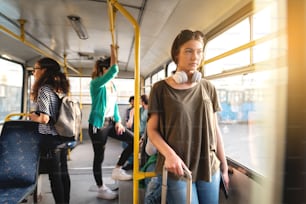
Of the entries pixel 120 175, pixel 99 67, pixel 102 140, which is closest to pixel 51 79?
pixel 99 67

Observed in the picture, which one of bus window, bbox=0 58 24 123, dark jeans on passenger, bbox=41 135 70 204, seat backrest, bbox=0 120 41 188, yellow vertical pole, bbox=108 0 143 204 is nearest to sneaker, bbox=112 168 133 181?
dark jeans on passenger, bbox=41 135 70 204

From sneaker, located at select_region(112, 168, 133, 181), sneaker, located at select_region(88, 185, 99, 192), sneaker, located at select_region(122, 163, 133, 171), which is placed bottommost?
sneaker, located at select_region(88, 185, 99, 192)

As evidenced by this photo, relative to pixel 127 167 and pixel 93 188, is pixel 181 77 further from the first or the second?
pixel 93 188

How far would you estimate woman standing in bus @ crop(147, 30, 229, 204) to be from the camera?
77 cm

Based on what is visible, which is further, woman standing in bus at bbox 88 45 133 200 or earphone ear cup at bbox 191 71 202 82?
woman standing in bus at bbox 88 45 133 200

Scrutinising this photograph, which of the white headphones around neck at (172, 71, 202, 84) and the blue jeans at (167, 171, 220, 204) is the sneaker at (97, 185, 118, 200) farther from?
the white headphones around neck at (172, 71, 202, 84)

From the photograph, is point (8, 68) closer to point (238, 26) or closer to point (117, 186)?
point (117, 186)

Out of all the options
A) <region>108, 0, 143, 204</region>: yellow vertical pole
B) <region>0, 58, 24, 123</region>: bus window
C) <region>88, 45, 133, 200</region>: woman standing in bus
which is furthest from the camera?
<region>0, 58, 24, 123</region>: bus window

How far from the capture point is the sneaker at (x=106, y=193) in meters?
1.80

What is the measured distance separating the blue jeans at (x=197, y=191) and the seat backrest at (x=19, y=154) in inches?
38.0

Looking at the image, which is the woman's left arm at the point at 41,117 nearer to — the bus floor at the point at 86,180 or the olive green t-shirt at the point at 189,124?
the bus floor at the point at 86,180

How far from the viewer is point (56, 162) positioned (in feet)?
4.38

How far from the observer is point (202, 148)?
789mm

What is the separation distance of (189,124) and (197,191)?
0.30m
